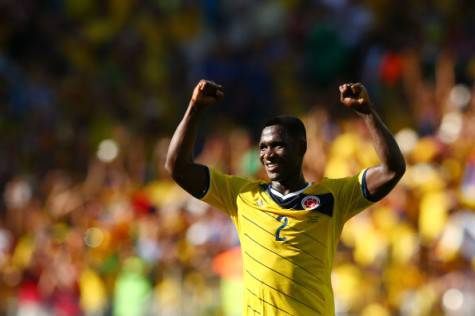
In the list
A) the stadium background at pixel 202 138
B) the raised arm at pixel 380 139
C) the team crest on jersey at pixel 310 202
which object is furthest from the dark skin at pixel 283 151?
the stadium background at pixel 202 138

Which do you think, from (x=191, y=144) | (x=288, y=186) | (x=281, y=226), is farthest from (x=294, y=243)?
(x=191, y=144)

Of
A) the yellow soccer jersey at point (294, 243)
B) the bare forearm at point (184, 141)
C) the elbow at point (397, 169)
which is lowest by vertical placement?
the yellow soccer jersey at point (294, 243)

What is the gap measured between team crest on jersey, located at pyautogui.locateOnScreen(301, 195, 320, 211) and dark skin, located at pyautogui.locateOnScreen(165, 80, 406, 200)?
0.10 m

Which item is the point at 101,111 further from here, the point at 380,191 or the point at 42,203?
the point at 380,191

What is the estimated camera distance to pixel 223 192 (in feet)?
20.2

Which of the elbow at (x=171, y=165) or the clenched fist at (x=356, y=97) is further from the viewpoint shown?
the elbow at (x=171, y=165)

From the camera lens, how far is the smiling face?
5906 millimetres

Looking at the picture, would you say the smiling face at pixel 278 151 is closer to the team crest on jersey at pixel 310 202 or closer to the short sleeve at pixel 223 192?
the team crest on jersey at pixel 310 202

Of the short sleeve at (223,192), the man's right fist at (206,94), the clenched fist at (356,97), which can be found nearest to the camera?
the clenched fist at (356,97)

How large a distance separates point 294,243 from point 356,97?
844mm

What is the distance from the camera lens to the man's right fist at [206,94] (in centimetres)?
589

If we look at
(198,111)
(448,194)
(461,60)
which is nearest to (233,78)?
(461,60)

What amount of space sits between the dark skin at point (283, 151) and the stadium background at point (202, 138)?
191 inches

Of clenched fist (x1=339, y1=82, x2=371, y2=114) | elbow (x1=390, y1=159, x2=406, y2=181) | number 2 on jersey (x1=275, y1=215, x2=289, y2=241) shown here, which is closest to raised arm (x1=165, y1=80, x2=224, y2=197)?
number 2 on jersey (x1=275, y1=215, x2=289, y2=241)
